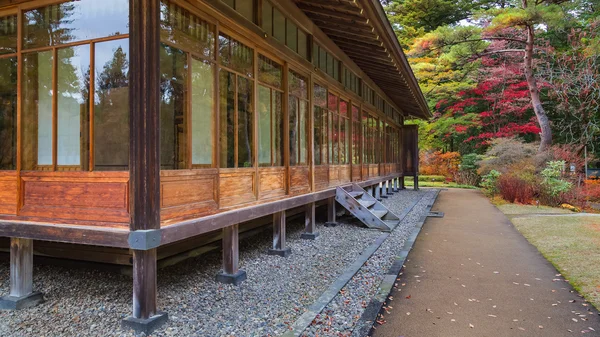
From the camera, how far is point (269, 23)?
19.5 ft

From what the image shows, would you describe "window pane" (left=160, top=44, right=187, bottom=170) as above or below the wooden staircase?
above

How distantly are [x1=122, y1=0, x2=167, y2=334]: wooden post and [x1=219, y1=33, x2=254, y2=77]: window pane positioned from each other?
1.33 metres

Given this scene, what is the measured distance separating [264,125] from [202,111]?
171 centimetres

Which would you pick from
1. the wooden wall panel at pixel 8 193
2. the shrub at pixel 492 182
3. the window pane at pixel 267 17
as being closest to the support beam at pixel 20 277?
the wooden wall panel at pixel 8 193

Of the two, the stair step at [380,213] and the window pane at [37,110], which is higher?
the window pane at [37,110]

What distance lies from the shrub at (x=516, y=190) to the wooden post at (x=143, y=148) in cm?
1410

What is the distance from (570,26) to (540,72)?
136 inches

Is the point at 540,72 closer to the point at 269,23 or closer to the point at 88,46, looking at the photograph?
the point at 269,23

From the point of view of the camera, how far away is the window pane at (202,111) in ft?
14.3

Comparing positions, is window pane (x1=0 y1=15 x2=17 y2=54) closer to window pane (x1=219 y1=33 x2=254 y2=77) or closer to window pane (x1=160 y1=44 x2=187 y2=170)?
window pane (x1=160 y1=44 x2=187 y2=170)

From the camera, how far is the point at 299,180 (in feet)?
23.6

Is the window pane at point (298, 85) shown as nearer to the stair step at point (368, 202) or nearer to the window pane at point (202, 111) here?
the window pane at point (202, 111)

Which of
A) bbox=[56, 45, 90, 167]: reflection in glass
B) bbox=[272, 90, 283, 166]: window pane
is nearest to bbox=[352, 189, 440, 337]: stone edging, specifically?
bbox=[272, 90, 283, 166]: window pane

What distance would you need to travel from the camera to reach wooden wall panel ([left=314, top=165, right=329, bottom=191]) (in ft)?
26.8
